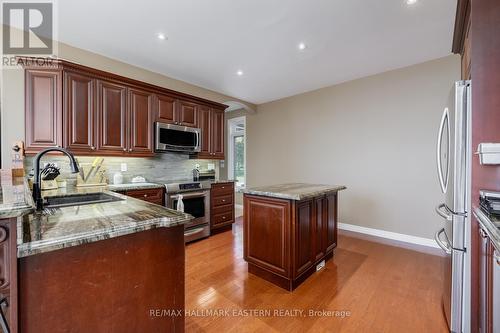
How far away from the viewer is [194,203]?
11.3 feet

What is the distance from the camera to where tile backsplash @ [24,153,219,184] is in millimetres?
2836

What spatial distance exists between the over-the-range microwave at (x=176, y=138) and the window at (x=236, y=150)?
91.6 inches

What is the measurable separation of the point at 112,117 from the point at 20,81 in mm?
945

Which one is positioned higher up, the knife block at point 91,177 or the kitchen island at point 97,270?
the knife block at point 91,177

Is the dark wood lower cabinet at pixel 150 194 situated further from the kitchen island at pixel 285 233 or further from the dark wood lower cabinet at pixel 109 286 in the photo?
the dark wood lower cabinet at pixel 109 286

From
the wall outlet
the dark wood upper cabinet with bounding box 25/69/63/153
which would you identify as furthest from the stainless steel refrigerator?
the dark wood upper cabinet with bounding box 25/69/63/153

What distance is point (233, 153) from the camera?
6.29m

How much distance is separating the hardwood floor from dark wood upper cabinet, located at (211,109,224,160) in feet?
6.41

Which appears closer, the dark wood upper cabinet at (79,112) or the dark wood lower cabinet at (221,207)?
the dark wood upper cabinet at (79,112)

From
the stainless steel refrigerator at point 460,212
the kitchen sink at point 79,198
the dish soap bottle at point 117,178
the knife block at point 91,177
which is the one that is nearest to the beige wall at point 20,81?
the knife block at point 91,177

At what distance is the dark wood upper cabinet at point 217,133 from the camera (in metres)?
4.20

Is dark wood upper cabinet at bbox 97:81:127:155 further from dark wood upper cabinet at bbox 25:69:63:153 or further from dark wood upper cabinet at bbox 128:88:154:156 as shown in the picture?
dark wood upper cabinet at bbox 25:69:63:153

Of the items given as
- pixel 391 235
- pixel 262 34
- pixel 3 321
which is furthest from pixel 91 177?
pixel 391 235

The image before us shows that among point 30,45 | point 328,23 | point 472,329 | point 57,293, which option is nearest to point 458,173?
point 472,329
